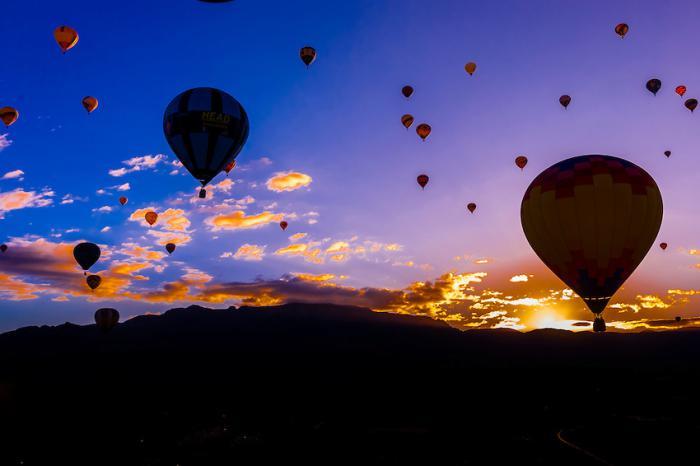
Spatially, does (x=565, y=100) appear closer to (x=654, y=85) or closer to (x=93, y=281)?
(x=654, y=85)

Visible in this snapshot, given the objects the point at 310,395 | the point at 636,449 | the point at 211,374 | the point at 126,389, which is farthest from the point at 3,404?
the point at 636,449

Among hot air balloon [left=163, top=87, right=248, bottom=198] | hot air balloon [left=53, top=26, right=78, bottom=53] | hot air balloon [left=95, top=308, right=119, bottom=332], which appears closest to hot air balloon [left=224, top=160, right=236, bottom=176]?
hot air balloon [left=163, top=87, right=248, bottom=198]

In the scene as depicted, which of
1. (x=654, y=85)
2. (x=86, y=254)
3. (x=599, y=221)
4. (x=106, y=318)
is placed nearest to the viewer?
(x=599, y=221)

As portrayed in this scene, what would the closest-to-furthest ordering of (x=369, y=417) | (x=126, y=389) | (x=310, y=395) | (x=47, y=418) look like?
(x=369, y=417) < (x=47, y=418) < (x=310, y=395) < (x=126, y=389)

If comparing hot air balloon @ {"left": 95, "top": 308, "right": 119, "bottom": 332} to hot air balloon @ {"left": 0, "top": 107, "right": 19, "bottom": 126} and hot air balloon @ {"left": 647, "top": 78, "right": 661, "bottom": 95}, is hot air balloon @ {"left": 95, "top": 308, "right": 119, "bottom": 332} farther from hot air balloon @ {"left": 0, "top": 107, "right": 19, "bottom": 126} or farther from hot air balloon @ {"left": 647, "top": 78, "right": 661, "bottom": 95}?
hot air balloon @ {"left": 647, "top": 78, "right": 661, "bottom": 95}

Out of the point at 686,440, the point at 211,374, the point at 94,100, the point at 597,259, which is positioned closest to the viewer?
the point at 597,259

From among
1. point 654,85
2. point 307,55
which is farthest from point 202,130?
point 654,85

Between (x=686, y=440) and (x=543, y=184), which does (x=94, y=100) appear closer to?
(x=543, y=184)
